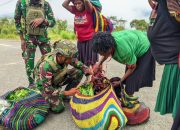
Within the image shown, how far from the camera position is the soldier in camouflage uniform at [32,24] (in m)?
5.10

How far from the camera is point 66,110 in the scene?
456 cm

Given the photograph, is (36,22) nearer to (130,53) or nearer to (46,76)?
(46,76)

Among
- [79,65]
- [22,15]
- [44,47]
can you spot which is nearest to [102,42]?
[79,65]

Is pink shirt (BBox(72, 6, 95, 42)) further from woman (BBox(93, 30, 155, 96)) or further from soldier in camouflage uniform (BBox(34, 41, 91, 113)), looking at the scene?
woman (BBox(93, 30, 155, 96))

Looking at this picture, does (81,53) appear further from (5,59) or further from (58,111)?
(5,59)

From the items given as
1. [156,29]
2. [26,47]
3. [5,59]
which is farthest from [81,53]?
[5,59]

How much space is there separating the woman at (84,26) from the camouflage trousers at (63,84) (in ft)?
0.97

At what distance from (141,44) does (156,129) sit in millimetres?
985

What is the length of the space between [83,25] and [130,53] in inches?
54.7

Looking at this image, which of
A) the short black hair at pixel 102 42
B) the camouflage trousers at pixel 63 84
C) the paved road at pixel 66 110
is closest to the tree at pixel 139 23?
the paved road at pixel 66 110

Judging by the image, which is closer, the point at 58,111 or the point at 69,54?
the point at 69,54

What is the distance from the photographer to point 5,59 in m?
8.50

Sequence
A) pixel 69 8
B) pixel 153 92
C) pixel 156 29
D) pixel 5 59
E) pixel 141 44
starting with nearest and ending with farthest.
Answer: pixel 156 29 → pixel 141 44 → pixel 69 8 → pixel 153 92 → pixel 5 59

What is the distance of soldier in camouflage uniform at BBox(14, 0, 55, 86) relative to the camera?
5098mm
